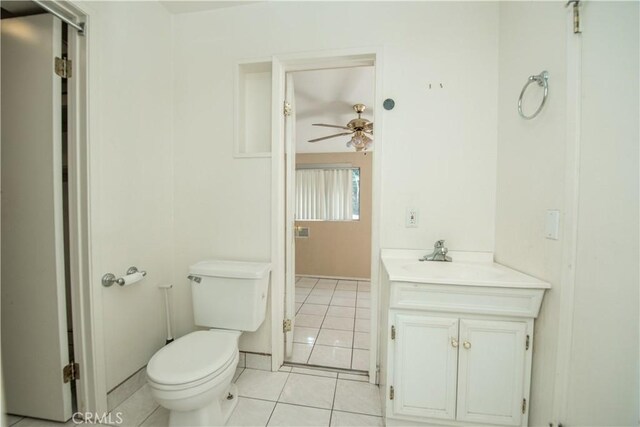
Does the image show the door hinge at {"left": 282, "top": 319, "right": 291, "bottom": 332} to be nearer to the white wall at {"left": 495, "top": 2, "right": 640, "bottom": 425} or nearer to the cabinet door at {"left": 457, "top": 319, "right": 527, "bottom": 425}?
the cabinet door at {"left": 457, "top": 319, "right": 527, "bottom": 425}

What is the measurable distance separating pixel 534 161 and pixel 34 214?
2.45 meters

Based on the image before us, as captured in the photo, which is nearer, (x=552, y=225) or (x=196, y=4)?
(x=552, y=225)

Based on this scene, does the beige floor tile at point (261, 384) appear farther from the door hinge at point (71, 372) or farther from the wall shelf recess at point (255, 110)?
the wall shelf recess at point (255, 110)

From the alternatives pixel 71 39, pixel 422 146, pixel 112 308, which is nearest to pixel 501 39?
pixel 422 146

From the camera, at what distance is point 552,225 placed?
1050mm

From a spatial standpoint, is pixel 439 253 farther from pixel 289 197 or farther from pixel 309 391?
pixel 309 391

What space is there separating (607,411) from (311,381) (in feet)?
4.47

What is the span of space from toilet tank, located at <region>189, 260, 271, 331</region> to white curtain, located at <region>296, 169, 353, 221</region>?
274 cm

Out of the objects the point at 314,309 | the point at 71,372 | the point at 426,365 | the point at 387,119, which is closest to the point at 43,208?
the point at 71,372

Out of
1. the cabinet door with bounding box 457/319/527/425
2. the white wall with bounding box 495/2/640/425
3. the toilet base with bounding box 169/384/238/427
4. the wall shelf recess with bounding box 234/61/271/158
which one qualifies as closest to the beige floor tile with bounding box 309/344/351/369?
the toilet base with bounding box 169/384/238/427

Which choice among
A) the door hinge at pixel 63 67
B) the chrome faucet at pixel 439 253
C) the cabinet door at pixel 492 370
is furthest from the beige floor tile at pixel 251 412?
the door hinge at pixel 63 67

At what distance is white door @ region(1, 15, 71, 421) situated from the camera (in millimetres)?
1221

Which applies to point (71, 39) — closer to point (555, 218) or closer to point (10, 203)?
point (10, 203)

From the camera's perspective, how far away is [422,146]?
5.04ft
